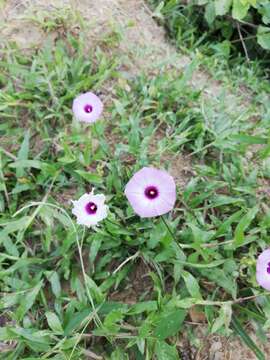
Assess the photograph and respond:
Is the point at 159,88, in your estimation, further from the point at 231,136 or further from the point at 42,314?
the point at 42,314

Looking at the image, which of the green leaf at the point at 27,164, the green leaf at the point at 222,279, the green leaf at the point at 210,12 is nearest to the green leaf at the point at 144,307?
the green leaf at the point at 222,279

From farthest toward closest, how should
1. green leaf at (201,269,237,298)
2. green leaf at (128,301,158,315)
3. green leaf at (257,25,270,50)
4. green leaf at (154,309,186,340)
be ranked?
green leaf at (257,25,270,50)
green leaf at (201,269,237,298)
green leaf at (128,301,158,315)
green leaf at (154,309,186,340)

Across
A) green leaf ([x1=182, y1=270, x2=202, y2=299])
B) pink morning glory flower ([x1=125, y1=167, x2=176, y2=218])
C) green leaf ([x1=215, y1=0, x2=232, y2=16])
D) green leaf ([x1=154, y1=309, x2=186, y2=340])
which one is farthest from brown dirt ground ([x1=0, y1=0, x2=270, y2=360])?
green leaf ([x1=154, y1=309, x2=186, y2=340])

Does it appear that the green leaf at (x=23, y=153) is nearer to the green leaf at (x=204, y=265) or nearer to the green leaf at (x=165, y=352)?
the green leaf at (x=204, y=265)

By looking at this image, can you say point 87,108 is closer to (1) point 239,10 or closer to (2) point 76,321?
(2) point 76,321

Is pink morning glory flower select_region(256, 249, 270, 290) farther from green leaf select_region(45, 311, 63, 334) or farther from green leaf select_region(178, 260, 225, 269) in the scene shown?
green leaf select_region(45, 311, 63, 334)

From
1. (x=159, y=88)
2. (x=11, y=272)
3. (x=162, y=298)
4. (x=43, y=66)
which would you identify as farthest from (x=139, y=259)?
(x=43, y=66)
